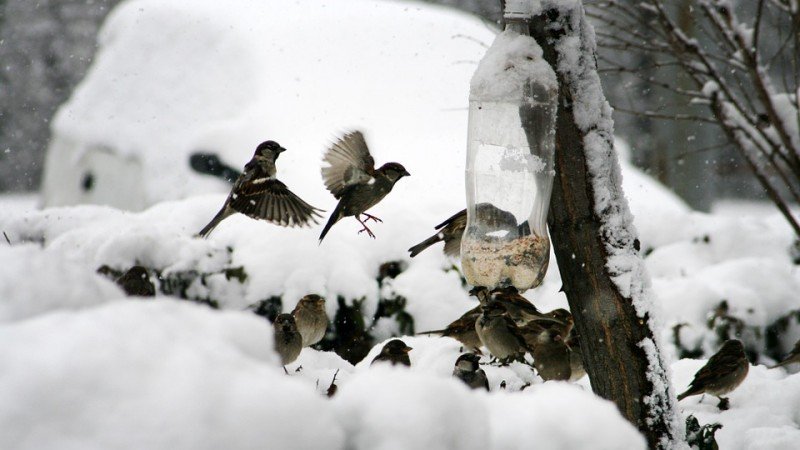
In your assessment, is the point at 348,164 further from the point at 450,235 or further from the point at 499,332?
the point at 499,332

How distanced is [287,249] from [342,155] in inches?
57.7

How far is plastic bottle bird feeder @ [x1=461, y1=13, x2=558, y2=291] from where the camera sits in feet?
11.1

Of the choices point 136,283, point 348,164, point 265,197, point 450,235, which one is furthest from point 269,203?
point 136,283

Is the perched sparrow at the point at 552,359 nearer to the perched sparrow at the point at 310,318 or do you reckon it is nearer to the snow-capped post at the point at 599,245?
the perched sparrow at the point at 310,318

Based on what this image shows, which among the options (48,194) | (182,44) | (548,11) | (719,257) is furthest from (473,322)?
(48,194)

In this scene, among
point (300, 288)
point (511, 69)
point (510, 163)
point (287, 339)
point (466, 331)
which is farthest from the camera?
point (300, 288)

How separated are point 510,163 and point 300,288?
224 cm

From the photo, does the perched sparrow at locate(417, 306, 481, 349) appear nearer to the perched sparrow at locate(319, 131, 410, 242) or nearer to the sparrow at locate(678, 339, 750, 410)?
the perched sparrow at locate(319, 131, 410, 242)

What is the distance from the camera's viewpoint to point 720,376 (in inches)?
181

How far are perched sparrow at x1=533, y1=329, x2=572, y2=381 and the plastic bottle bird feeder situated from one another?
1.33m

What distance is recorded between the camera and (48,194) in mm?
8289

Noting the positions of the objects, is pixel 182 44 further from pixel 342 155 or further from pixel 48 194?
pixel 342 155

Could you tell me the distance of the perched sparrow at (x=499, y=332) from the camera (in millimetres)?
4949

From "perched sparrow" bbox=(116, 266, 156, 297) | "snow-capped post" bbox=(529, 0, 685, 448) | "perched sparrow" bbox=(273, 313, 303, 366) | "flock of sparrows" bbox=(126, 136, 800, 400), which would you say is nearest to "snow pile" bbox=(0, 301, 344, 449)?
"snow-capped post" bbox=(529, 0, 685, 448)
